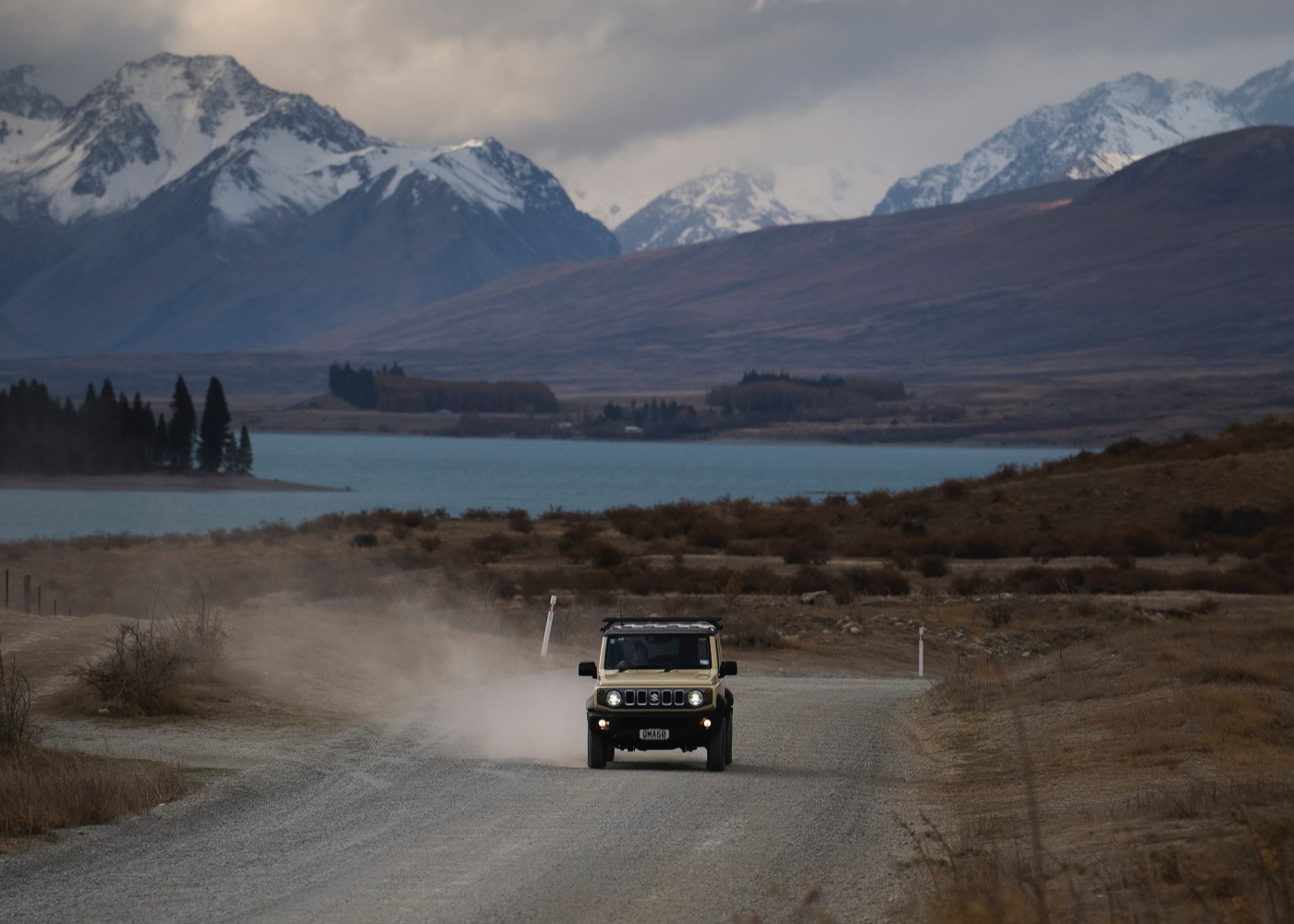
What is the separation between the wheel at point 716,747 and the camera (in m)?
17.0

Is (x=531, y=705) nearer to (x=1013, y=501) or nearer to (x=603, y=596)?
(x=603, y=596)

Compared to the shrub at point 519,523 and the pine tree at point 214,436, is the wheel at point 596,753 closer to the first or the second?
the shrub at point 519,523

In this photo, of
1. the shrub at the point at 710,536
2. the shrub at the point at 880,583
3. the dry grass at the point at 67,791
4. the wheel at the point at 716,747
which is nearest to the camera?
the dry grass at the point at 67,791

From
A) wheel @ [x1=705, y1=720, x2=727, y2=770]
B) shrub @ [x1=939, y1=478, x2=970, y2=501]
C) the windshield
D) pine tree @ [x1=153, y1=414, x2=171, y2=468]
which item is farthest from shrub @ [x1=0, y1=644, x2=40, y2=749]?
pine tree @ [x1=153, y1=414, x2=171, y2=468]

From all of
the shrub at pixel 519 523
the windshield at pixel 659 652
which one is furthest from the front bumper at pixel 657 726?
the shrub at pixel 519 523

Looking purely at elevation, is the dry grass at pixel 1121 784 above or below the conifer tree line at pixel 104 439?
below

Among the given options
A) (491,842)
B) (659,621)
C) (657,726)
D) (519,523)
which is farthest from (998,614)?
(519,523)

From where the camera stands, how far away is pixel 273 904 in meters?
10.8

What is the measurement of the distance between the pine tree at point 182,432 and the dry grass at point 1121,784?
133106 mm

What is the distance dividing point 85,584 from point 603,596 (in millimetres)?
18724

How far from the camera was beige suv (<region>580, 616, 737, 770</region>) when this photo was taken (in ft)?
54.7

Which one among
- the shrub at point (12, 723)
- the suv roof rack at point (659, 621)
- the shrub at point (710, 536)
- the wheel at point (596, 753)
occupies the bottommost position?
the shrub at point (710, 536)

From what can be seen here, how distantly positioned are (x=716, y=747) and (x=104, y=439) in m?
140

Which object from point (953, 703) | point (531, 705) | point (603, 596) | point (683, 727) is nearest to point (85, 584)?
point (603, 596)
